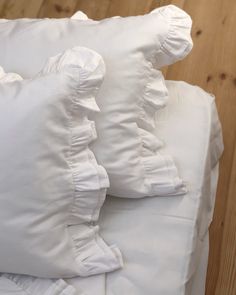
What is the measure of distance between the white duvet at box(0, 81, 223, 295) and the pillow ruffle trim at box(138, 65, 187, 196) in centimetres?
3

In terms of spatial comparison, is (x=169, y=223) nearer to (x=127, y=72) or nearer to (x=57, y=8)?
(x=127, y=72)

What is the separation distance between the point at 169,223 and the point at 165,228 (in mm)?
13

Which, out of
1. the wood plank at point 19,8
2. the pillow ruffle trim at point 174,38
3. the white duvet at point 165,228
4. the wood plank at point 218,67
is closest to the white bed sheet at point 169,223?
the white duvet at point 165,228

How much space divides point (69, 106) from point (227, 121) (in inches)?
30.4

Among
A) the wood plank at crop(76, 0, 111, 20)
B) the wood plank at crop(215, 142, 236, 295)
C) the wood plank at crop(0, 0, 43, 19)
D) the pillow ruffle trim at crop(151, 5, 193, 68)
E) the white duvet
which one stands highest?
the pillow ruffle trim at crop(151, 5, 193, 68)

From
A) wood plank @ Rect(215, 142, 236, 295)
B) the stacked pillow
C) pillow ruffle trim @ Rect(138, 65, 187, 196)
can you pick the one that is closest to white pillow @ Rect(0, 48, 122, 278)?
the stacked pillow

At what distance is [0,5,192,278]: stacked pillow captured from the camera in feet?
2.49

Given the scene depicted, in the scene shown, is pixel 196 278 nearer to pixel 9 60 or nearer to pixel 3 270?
pixel 3 270

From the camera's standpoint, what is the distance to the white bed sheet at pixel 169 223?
2.81 feet

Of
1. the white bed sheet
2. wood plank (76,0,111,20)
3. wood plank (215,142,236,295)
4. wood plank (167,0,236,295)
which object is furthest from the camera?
wood plank (76,0,111,20)

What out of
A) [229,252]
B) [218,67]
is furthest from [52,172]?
[218,67]

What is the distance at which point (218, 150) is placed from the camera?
1.27 meters

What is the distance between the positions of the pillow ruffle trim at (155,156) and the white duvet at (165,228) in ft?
0.09

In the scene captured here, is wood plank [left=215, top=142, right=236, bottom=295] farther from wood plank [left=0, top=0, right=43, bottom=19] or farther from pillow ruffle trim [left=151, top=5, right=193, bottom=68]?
wood plank [left=0, top=0, right=43, bottom=19]
